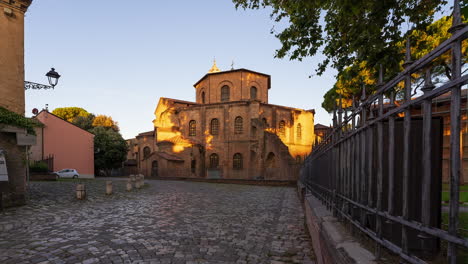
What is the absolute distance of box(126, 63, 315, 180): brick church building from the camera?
91.7ft

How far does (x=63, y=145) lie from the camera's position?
27.0 metres

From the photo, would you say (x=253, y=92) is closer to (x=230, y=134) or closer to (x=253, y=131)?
(x=253, y=131)

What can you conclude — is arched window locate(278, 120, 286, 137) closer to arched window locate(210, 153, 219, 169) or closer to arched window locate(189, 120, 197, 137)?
arched window locate(210, 153, 219, 169)

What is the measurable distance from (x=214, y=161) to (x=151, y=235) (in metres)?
26.1

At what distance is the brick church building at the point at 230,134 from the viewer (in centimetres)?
2795

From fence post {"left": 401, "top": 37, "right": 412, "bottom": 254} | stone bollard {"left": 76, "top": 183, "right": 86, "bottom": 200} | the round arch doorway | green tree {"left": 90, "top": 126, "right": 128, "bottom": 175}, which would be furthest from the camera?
green tree {"left": 90, "top": 126, "right": 128, "bottom": 175}

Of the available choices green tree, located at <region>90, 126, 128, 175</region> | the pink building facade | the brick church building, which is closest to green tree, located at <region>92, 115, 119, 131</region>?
green tree, located at <region>90, 126, 128, 175</region>

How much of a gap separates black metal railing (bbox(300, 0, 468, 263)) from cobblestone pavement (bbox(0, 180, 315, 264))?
2.10 meters

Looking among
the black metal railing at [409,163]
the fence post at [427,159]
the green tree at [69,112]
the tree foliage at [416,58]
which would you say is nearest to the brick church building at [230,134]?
the tree foliage at [416,58]

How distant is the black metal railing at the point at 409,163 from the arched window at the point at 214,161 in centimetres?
2791

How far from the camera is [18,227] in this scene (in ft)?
20.2

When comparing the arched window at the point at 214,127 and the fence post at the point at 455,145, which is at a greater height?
the arched window at the point at 214,127

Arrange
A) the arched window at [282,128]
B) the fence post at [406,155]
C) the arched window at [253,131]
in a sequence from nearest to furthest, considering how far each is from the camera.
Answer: the fence post at [406,155] < the arched window at [253,131] < the arched window at [282,128]

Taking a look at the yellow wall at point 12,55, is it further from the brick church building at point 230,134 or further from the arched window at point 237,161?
the arched window at point 237,161
